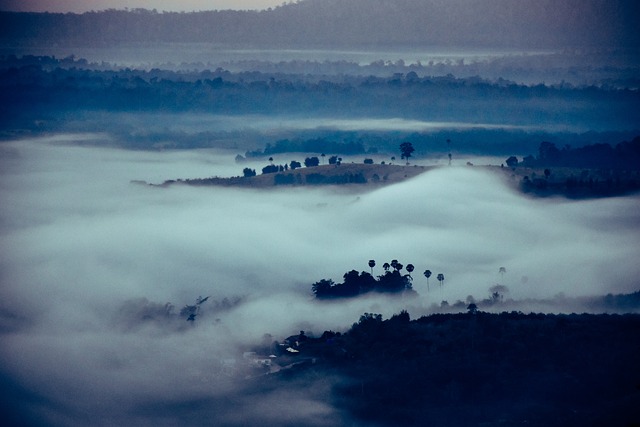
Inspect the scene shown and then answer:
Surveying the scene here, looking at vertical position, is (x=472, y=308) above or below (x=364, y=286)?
below

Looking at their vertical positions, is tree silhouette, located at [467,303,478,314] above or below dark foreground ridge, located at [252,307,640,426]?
above

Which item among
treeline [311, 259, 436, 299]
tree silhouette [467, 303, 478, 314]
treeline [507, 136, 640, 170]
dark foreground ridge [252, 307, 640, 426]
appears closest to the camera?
dark foreground ridge [252, 307, 640, 426]

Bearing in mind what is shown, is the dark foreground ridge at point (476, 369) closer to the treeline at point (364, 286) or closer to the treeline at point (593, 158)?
the treeline at point (364, 286)

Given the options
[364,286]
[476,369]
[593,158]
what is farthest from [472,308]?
[593,158]

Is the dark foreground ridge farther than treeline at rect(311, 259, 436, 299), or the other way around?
treeline at rect(311, 259, 436, 299)

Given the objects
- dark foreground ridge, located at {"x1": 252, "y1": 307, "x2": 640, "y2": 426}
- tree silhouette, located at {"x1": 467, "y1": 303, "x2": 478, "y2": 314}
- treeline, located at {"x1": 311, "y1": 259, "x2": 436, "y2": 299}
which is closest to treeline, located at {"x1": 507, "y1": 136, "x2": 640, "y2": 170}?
treeline, located at {"x1": 311, "y1": 259, "x2": 436, "y2": 299}

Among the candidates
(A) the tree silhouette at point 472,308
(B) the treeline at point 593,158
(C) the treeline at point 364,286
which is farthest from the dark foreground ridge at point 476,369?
(B) the treeline at point 593,158

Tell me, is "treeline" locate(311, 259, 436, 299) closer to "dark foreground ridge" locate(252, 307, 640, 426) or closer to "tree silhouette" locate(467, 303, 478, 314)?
"tree silhouette" locate(467, 303, 478, 314)

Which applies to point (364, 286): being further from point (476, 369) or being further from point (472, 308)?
point (476, 369)

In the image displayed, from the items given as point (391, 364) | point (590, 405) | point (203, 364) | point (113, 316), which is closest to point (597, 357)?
point (590, 405)

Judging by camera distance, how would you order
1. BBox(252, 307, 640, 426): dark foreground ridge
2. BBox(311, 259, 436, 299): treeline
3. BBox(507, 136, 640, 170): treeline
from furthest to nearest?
1. BBox(507, 136, 640, 170): treeline
2. BBox(311, 259, 436, 299): treeline
3. BBox(252, 307, 640, 426): dark foreground ridge
